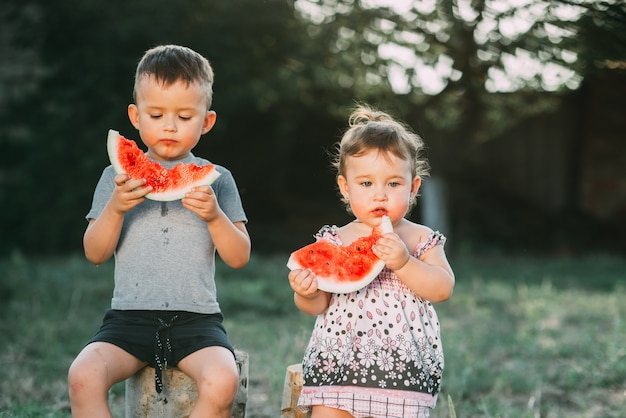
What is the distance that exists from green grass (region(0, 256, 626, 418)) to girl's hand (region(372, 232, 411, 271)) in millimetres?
682

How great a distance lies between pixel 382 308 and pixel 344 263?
25 cm

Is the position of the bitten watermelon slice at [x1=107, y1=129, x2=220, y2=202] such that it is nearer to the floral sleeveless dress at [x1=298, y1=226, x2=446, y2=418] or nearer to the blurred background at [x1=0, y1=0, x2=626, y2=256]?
the floral sleeveless dress at [x1=298, y1=226, x2=446, y2=418]

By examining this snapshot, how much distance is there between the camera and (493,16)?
733 cm

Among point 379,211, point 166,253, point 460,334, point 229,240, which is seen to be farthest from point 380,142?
point 460,334

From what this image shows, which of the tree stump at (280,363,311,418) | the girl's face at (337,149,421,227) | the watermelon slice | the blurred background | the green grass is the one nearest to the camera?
the watermelon slice

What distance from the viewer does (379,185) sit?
3287 millimetres

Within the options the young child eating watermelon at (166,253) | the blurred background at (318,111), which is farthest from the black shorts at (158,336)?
the blurred background at (318,111)

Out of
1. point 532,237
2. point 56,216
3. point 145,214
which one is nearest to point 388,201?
point 145,214

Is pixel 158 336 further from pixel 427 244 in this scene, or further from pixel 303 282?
pixel 427 244

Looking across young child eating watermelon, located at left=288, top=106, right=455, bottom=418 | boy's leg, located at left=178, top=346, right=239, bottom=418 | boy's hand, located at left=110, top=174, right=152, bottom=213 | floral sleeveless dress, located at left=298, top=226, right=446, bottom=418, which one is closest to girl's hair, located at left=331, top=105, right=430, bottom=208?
young child eating watermelon, located at left=288, top=106, right=455, bottom=418

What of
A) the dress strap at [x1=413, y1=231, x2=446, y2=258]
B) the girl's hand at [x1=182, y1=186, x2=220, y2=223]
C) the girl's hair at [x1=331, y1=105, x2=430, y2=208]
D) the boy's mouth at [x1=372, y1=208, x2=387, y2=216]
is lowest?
the dress strap at [x1=413, y1=231, x2=446, y2=258]

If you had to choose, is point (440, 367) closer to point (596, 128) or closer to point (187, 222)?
point (187, 222)

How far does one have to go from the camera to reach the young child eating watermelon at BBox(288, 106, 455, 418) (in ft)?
10.3

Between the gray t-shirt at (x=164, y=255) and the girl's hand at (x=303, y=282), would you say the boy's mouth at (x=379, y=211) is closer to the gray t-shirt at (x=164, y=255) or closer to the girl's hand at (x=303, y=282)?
the girl's hand at (x=303, y=282)
